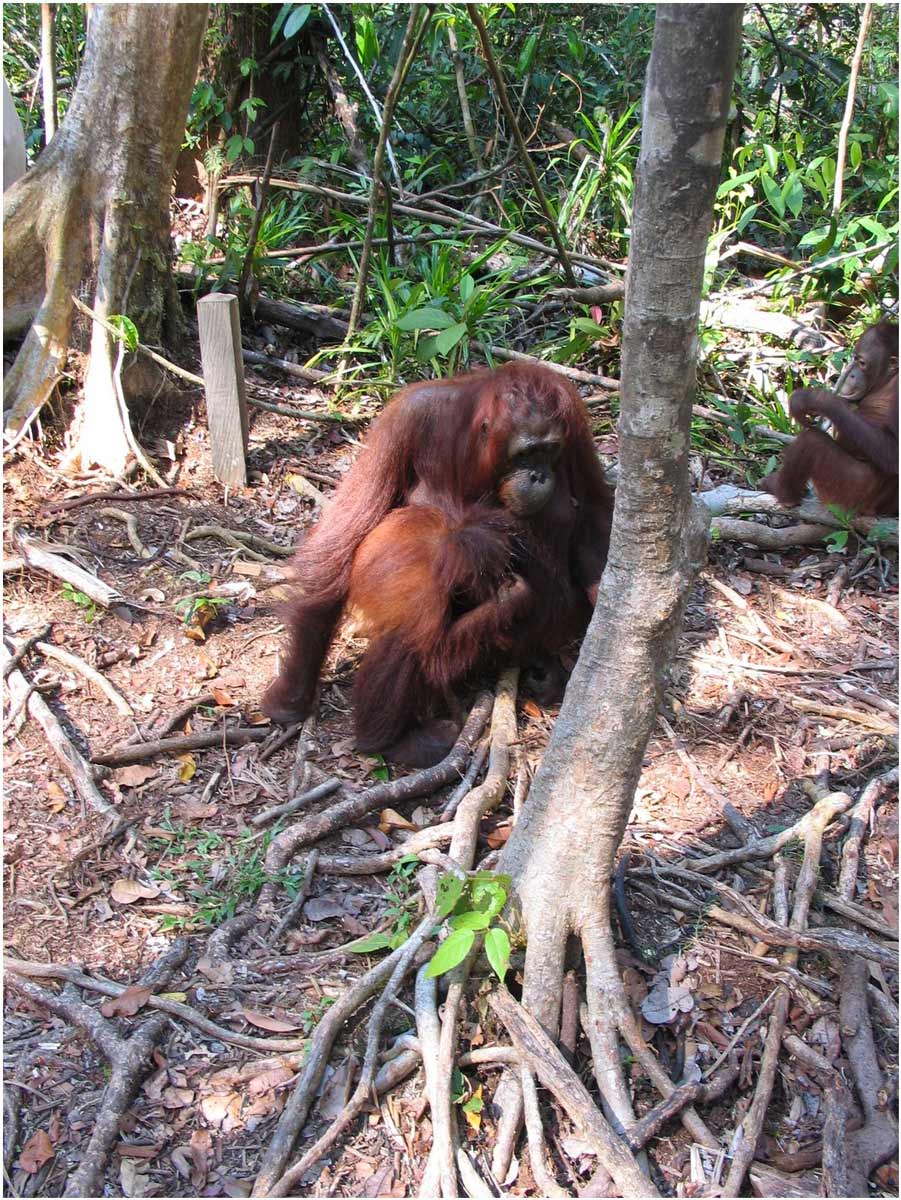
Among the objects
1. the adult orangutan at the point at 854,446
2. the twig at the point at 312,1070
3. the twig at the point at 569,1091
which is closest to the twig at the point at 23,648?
the twig at the point at 312,1070

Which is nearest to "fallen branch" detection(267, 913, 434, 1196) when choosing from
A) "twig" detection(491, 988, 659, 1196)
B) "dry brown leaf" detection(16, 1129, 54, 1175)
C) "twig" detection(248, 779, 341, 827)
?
"twig" detection(491, 988, 659, 1196)

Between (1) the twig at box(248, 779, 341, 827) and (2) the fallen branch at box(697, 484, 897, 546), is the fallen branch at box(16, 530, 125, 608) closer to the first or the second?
(1) the twig at box(248, 779, 341, 827)

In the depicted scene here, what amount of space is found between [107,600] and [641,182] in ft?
9.30

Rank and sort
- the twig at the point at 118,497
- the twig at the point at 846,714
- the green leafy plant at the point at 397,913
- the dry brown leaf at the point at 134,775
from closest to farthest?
1. the green leafy plant at the point at 397,913
2. the dry brown leaf at the point at 134,775
3. the twig at the point at 846,714
4. the twig at the point at 118,497

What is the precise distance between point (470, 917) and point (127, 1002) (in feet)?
A: 3.11

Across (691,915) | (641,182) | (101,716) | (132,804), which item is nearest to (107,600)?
(101,716)

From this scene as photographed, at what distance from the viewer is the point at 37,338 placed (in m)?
4.81

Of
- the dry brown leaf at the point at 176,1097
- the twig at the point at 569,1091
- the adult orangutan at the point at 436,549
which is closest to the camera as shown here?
the twig at the point at 569,1091

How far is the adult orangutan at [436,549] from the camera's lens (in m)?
3.66

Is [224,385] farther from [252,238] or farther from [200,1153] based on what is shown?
[200,1153]

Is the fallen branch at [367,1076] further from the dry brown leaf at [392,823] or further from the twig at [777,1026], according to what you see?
the twig at [777,1026]

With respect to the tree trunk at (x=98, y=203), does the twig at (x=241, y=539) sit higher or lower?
lower

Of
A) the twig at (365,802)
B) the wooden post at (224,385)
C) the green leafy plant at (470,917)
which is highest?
the wooden post at (224,385)

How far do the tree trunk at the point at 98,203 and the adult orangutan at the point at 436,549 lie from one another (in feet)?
5.47
